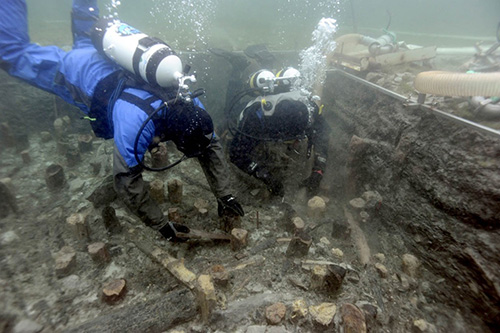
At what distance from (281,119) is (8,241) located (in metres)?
3.86

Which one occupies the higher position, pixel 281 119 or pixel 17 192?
pixel 281 119

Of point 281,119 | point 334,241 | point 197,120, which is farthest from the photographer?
point 281,119

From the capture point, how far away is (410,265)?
9.65ft

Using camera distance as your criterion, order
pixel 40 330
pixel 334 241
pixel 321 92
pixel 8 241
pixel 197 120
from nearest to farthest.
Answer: pixel 40 330 < pixel 197 120 < pixel 8 241 < pixel 334 241 < pixel 321 92

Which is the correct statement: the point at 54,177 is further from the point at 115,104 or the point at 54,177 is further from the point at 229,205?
the point at 229,205

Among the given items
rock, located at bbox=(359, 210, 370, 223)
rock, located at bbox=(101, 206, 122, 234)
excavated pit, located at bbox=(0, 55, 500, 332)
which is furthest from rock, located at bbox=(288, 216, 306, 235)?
rock, located at bbox=(101, 206, 122, 234)

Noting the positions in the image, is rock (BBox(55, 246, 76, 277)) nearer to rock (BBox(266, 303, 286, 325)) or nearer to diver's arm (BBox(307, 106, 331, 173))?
rock (BBox(266, 303, 286, 325))

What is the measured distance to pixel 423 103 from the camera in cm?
345

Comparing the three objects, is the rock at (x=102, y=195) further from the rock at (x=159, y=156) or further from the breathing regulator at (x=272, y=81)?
the breathing regulator at (x=272, y=81)

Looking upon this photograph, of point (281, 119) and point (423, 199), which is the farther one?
point (281, 119)

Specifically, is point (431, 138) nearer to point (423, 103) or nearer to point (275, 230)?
point (423, 103)

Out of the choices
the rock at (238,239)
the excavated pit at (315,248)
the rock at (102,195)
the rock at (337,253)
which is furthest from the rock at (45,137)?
the rock at (337,253)

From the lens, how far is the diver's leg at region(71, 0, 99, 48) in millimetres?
3348

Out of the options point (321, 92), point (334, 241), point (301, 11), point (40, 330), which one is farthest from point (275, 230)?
point (301, 11)
